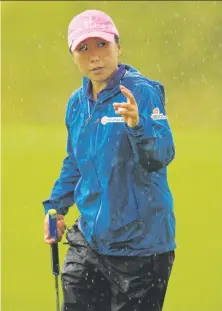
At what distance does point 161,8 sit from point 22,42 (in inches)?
70.0

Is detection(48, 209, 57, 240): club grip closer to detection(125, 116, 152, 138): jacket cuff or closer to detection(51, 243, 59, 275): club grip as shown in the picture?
detection(51, 243, 59, 275): club grip

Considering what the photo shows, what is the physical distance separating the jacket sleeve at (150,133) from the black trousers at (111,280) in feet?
1.35

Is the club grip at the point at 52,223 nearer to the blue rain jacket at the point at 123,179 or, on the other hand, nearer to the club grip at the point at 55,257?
the club grip at the point at 55,257

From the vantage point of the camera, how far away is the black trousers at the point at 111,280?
131 inches

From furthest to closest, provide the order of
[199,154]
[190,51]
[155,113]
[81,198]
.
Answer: [190,51], [199,154], [81,198], [155,113]

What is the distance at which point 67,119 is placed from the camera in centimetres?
Result: 355

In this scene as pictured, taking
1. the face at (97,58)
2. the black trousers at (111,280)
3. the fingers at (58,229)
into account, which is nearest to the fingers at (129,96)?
the face at (97,58)

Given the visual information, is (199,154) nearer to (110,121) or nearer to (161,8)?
(161,8)

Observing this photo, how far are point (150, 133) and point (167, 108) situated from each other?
653cm

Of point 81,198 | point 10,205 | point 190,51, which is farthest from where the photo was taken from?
point 190,51

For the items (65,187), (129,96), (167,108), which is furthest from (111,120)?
(167,108)

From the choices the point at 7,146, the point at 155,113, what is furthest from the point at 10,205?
the point at 155,113

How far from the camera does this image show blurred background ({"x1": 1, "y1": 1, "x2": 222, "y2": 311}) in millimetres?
6047

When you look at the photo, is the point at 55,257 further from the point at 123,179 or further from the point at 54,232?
the point at 123,179
